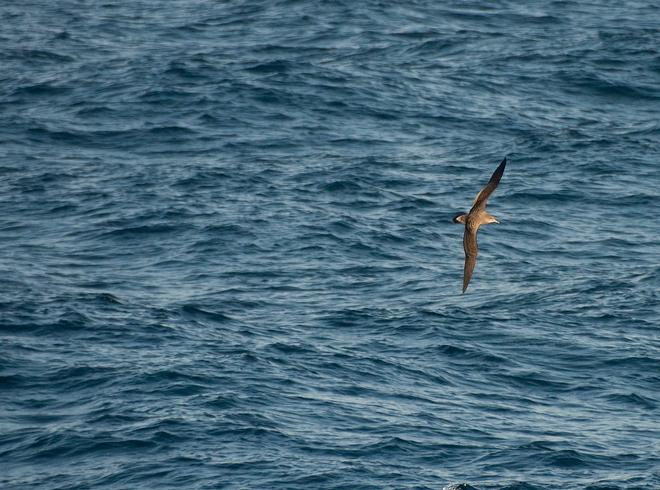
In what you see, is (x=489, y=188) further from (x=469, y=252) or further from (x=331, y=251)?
(x=331, y=251)

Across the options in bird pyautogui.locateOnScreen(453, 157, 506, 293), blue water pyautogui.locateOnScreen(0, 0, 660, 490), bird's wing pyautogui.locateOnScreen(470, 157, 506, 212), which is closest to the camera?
bird's wing pyautogui.locateOnScreen(470, 157, 506, 212)

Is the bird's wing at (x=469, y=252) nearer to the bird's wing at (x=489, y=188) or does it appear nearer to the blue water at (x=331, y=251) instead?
the bird's wing at (x=489, y=188)

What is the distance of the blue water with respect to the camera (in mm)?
27750

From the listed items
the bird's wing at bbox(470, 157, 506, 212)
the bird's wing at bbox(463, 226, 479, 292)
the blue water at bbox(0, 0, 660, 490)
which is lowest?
the blue water at bbox(0, 0, 660, 490)

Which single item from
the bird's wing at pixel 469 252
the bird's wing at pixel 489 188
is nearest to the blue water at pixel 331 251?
the bird's wing at pixel 469 252

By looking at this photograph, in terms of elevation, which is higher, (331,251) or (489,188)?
(489,188)

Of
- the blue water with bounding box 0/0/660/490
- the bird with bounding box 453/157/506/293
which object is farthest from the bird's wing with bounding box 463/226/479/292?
the blue water with bounding box 0/0/660/490

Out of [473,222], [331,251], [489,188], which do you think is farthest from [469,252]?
[331,251]

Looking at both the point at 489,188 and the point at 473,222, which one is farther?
the point at 473,222

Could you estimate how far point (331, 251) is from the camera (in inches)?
1419

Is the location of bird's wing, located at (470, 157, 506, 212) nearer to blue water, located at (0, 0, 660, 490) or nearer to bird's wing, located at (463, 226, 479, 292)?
bird's wing, located at (463, 226, 479, 292)

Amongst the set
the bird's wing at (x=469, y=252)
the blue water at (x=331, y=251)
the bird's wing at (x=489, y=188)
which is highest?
the bird's wing at (x=489, y=188)

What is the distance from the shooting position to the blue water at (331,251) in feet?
91.0

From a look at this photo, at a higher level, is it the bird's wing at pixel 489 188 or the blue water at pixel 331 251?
the bird's wing at pixel 489 188
